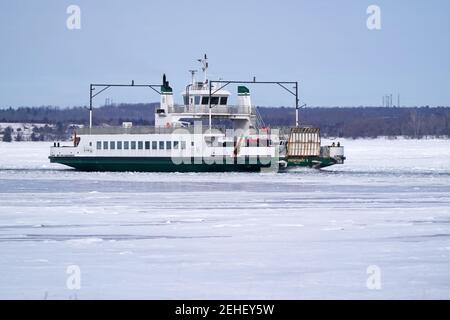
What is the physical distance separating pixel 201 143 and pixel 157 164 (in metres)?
→ 2.85

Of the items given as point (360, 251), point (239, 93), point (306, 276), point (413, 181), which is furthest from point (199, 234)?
point (239, 93)

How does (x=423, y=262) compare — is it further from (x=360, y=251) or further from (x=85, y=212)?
(x=85, y=212)

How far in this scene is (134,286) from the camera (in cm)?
1548

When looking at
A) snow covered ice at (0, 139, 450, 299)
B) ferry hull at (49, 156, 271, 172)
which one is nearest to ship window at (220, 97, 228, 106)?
ferry hull at (49, 156, 271, 172)

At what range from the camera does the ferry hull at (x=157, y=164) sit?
52.8 m

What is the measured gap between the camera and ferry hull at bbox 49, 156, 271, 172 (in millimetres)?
52812

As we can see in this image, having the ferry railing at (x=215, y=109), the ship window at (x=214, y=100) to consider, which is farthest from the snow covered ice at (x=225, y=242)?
the ship window at (x=214, y=100)

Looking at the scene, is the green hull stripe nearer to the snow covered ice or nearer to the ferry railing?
the ferry railing

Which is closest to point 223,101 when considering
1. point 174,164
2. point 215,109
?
point 215,109

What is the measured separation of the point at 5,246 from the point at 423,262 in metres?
8.61

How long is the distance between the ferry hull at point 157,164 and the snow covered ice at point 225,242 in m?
15.0

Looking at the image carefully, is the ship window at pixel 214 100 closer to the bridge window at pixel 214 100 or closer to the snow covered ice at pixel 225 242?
the bridge window at pixel 214 100

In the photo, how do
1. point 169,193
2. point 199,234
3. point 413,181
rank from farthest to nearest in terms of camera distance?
point 413,181
point 169,193
point 199,234

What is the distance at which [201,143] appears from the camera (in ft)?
174
